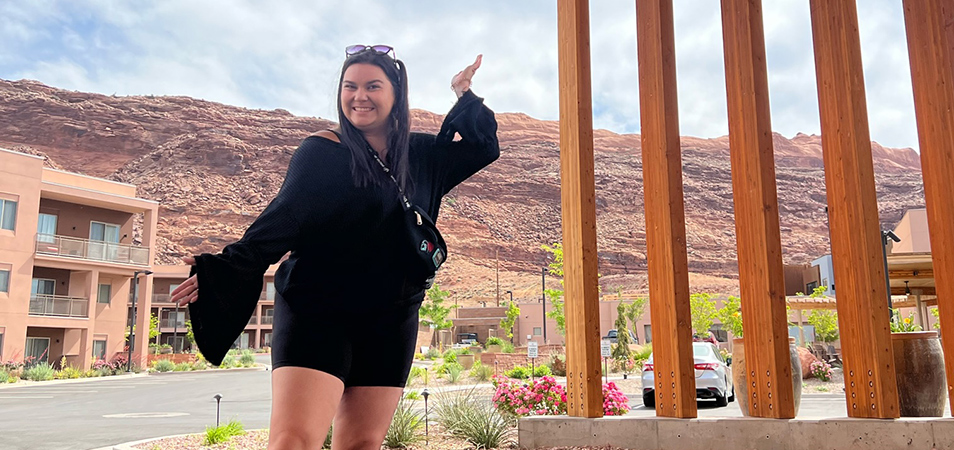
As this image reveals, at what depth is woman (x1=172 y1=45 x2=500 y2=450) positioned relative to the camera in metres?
1.40

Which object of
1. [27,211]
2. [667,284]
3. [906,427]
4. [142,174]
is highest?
[142,174]

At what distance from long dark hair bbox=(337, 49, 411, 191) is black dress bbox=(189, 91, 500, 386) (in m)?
0.02

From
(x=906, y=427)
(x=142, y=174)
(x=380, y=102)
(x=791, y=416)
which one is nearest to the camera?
(x=380, y=102)

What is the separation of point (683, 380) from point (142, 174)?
110 metres

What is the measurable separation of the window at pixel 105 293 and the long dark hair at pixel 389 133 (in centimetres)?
3438

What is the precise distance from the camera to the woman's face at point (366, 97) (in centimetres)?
165

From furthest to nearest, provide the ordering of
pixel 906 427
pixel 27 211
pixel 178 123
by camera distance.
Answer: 1. pixel 178 123
2. pixel 27 211
3. pixel 906 427

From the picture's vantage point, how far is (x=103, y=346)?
31812 mm

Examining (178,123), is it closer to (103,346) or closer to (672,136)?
(103,346)

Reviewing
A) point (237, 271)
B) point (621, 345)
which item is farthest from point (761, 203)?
point (621, 345)

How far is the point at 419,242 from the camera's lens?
5.17 feet

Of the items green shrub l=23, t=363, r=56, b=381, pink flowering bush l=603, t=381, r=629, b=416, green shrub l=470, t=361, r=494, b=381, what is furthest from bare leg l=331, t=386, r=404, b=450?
green shrub l=23, t=363, r=56, b=381

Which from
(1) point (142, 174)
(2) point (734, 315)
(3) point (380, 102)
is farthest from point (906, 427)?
(1) point (142, 174)

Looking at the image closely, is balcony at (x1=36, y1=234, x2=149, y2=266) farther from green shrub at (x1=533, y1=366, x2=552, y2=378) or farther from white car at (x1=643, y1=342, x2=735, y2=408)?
white car at (x1=643, y1=342, x2=735, y2=408)
